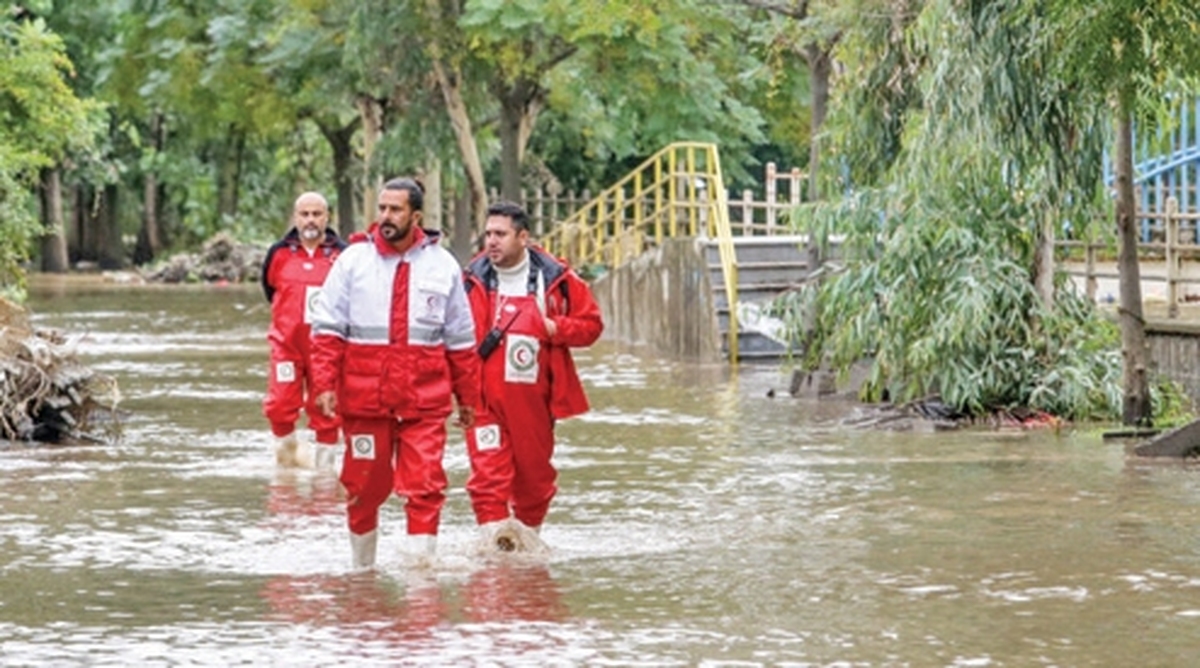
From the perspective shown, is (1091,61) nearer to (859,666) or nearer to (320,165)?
(859,666)

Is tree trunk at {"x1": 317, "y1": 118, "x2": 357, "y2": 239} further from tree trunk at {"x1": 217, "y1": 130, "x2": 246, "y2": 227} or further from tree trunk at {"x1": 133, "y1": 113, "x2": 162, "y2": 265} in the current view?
tree trunk at {"x1": 133, "y1": 113, "x2": 162, "y2": 265}

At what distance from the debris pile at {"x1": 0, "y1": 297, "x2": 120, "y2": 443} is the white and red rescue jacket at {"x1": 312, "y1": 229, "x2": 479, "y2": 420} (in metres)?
6.57

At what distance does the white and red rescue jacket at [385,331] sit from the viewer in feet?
39.4

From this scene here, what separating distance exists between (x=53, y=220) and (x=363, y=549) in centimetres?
5875

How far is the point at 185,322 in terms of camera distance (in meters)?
41.2

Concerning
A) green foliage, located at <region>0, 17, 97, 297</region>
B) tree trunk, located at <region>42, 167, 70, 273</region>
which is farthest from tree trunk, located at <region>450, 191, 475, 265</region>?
tree trunk, located at <region>42, 167, 70, 273</region>

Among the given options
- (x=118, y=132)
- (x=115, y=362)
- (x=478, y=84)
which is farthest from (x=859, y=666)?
(x=118, y=132)

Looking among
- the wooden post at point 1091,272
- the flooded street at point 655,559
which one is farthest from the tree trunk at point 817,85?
the flooded street at point 655,559

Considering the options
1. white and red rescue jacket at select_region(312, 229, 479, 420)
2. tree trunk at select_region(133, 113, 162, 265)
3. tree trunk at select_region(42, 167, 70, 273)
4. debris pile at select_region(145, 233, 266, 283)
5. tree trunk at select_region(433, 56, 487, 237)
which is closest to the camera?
white and red rescue jacket at select_region(312, 229, 479, 420)

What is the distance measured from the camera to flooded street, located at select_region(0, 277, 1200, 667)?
10.3 meters

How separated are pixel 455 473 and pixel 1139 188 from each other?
14.3 metres

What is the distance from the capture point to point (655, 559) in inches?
502

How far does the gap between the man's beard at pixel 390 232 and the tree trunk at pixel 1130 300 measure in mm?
7711

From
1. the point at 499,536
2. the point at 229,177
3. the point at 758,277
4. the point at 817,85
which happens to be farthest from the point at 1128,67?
the point at 229,177
